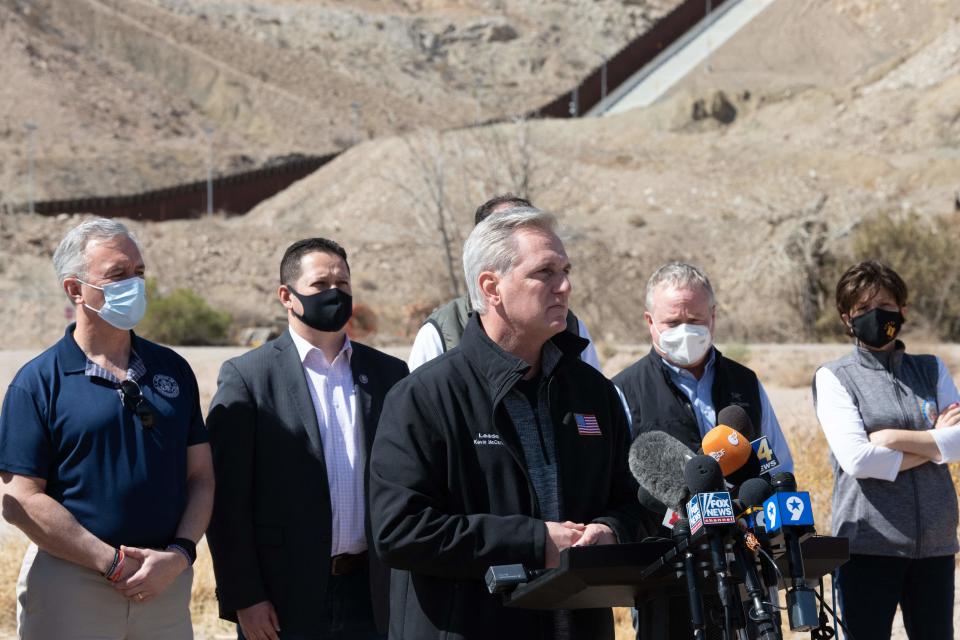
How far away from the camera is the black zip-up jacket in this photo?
3.96 m

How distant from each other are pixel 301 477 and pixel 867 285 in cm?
264

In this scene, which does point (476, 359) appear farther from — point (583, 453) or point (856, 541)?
point (856, 541)

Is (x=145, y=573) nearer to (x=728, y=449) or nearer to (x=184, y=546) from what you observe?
(x=184, y=546)

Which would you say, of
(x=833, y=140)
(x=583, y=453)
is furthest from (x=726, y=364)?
(x=833, y=140)

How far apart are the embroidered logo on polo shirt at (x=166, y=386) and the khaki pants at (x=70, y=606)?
745 mm

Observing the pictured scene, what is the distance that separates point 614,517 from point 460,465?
53 centimetres

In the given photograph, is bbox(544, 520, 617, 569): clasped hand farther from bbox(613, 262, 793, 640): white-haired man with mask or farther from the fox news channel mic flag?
bbox(613, 262, 793, 640): white-haired man with mask

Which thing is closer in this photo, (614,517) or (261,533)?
(614,517)

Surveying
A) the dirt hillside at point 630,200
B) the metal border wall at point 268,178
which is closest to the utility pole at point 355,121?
the metal border wall at point 268,178

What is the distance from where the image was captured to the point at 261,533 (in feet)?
18.2

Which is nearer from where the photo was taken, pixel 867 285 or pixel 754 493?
pixel 754 493

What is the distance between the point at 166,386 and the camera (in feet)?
17.8

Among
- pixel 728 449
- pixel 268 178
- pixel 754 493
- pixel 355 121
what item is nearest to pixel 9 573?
pixel 728 449

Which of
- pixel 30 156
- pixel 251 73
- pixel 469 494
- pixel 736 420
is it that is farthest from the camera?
pixel 251 73
